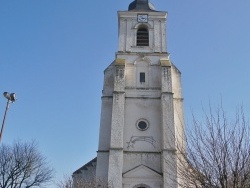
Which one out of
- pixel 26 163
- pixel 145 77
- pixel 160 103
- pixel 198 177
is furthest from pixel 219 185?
pixel 26 163

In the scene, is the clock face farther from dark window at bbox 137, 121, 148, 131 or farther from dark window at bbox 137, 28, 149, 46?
dark window at bbox 137, 121, 148, 131

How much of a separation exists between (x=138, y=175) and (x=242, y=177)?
13.4 meters

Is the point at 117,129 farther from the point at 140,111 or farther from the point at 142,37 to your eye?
the point at 142,37

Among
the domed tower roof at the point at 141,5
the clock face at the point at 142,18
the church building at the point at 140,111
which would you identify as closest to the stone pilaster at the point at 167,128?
the church building at the point at 140,111

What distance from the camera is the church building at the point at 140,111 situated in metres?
22.7

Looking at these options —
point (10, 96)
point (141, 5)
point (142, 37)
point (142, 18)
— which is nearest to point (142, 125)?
point (142, 37)

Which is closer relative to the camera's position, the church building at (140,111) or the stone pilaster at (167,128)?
the stone pilaster at (167,128)

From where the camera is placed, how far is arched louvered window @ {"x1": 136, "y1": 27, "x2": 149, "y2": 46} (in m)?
29.3

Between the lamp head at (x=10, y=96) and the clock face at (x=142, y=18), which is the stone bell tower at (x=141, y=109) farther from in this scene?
the lamp head at (x=10, y=96)

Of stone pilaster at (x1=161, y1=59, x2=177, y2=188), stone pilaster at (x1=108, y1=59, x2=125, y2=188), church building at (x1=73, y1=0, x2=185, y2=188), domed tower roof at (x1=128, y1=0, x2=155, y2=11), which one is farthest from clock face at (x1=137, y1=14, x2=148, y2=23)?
stone pilaster at (x1=108, y1=59, x2=125, y2=188)

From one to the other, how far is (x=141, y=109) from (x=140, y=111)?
0.19m

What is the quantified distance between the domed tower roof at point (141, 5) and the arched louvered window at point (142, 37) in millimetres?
2342

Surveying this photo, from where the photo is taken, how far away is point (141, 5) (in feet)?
104

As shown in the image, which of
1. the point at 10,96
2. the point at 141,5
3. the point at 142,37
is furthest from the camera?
the point at 141,5
